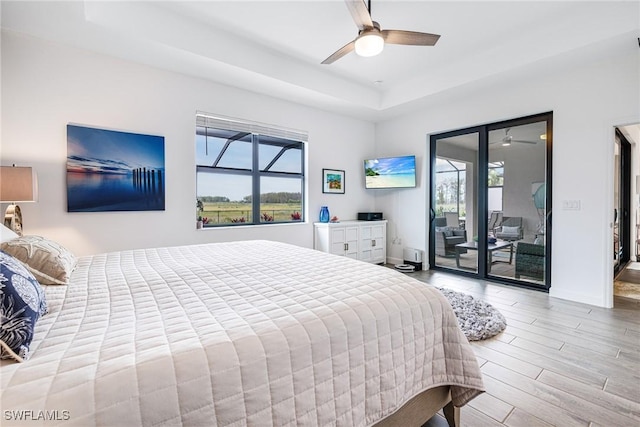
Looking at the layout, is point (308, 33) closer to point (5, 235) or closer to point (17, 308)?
point (5, 235)

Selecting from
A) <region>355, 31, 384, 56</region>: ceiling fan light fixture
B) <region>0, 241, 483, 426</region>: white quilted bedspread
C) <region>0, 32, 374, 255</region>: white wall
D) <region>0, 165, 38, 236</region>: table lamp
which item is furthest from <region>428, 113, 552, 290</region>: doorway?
<region>0, 165, 38, 236</region>: table lamp

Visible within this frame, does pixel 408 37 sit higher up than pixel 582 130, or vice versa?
pixel 408 37

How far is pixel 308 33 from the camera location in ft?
10.3

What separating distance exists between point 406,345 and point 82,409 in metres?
1.14

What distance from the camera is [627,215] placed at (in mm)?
5215

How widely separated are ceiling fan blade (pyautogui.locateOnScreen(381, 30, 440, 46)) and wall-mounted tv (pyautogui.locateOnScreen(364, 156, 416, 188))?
8.50ft

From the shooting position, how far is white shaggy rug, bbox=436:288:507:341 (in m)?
2.52

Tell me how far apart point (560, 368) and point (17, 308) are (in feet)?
9.74

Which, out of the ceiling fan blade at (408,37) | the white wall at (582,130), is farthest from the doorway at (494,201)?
the ceiling fan blade at (408,37)

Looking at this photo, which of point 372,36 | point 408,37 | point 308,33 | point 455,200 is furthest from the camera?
point 455,200

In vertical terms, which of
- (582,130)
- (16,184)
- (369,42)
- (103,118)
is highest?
(369,42)

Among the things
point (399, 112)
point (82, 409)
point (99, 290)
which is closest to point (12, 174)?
point (99, 290)

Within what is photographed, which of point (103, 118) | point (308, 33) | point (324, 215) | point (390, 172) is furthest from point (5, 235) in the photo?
point (390, 172)

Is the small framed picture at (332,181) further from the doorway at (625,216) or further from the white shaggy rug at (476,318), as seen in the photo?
the doorway at (625,216)
